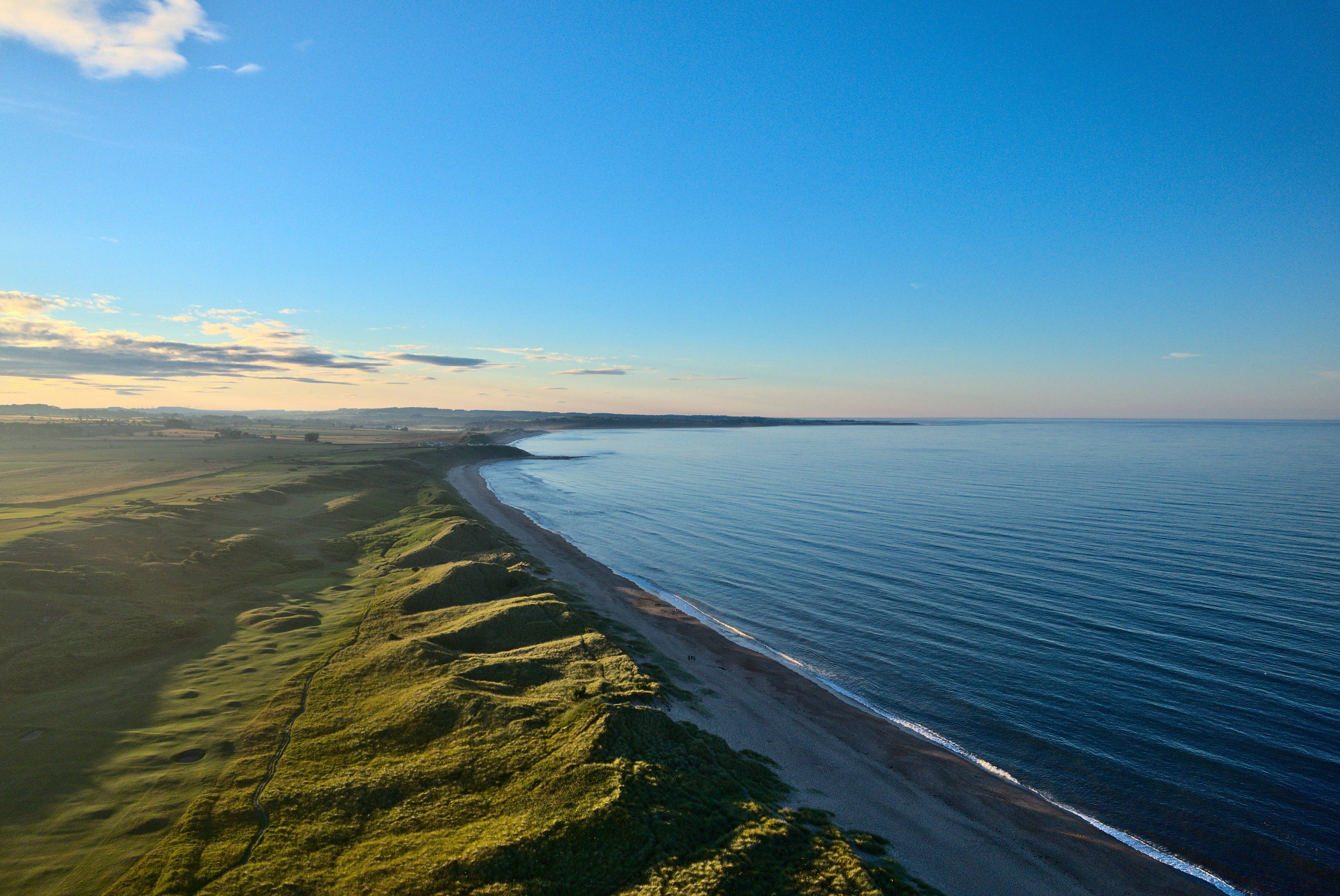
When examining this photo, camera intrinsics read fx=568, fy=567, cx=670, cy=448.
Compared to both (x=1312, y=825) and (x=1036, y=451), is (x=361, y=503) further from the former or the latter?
(x=1036, y=451)

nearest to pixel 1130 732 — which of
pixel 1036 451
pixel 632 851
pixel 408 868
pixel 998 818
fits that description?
pixel 998 818

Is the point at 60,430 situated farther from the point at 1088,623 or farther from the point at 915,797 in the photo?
the point at 1088,623

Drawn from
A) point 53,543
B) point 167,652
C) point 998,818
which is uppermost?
point 53,543

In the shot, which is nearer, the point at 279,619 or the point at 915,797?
the point at 915,797

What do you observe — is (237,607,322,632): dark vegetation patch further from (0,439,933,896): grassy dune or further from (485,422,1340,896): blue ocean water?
(485,422,1340,896): blue ocean water

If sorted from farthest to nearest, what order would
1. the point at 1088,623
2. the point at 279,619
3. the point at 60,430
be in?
the point at 60,430 < the point at 1088,623 < the point at 279,619

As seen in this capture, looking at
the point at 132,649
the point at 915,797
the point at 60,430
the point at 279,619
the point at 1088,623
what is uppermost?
the point at 60,430

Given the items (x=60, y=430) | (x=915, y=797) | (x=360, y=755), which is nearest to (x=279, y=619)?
(x=360, y=755)
